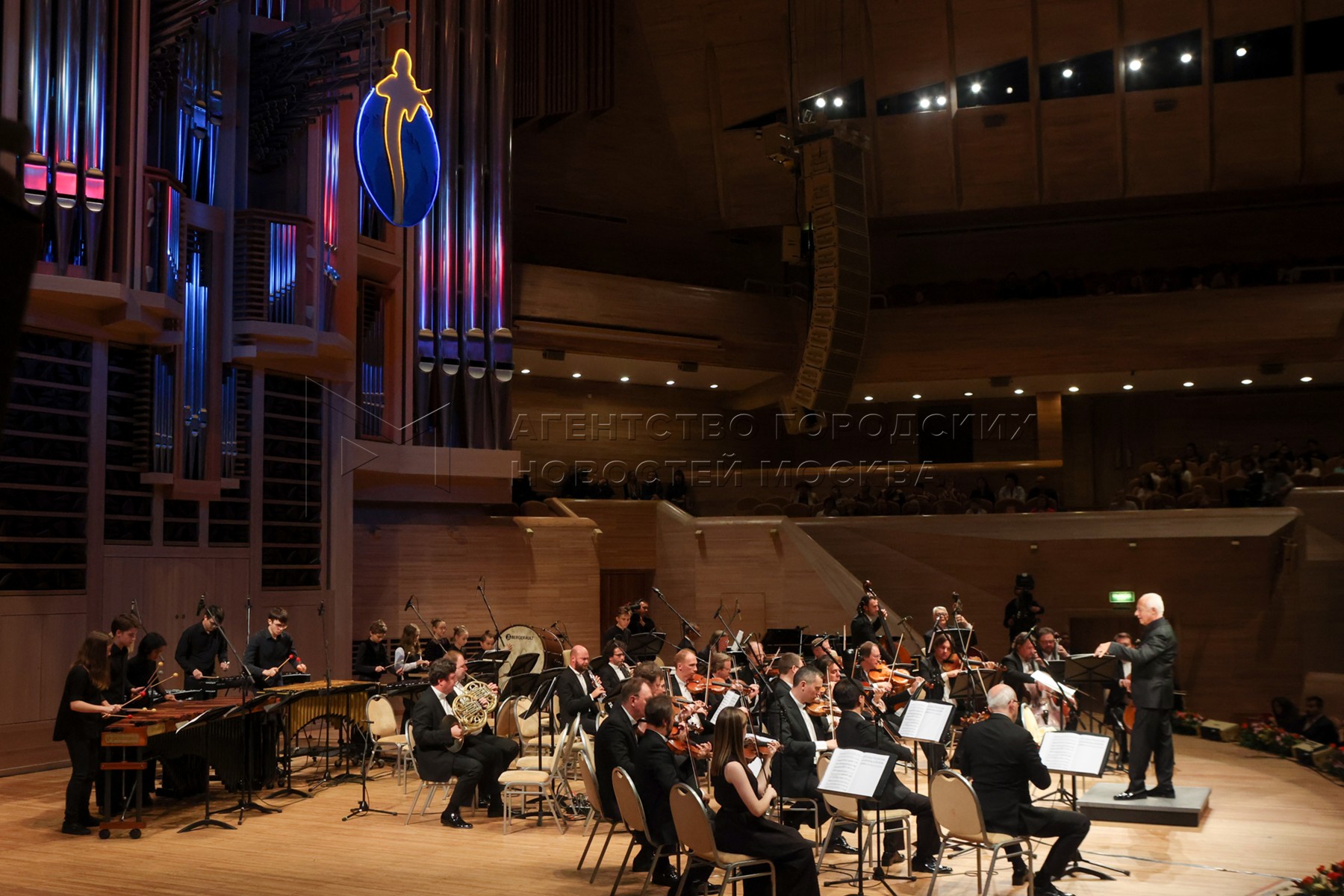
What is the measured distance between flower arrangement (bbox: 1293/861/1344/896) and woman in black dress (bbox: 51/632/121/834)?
7919 millimetres

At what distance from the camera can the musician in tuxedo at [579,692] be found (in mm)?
9648

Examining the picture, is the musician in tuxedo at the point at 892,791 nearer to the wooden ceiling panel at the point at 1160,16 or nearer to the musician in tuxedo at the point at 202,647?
the musician in tuxedo at the point at 202,647

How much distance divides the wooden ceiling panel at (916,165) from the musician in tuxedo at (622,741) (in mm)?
17228

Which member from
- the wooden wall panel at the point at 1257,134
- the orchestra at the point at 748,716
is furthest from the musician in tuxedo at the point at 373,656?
the wooden wall panel at the point at 1257,134

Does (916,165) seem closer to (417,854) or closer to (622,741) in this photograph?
(622,741)

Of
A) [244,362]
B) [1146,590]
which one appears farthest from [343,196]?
[1146,590]

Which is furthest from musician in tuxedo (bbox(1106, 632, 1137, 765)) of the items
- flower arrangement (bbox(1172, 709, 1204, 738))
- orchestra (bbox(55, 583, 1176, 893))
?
flower arrangement (bbox(1172, 709, 1204, 738))

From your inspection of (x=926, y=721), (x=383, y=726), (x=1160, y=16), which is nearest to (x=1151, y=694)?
(x=926, y=721)

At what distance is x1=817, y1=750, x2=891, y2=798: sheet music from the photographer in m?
6.70

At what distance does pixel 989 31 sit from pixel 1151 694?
1552 centimetres

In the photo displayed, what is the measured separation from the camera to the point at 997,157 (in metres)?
22.8

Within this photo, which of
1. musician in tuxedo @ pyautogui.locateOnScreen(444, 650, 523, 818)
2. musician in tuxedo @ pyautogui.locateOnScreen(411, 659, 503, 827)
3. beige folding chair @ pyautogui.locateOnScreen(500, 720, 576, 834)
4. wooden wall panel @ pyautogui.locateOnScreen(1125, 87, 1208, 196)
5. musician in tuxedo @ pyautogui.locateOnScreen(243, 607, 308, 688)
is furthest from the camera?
wooden wall panel @ pyautogui.locateOnScreen(1125, 87, 1208, 196)

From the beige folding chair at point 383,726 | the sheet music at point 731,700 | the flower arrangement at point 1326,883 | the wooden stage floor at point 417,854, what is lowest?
the wooden stage floor at point 417,854

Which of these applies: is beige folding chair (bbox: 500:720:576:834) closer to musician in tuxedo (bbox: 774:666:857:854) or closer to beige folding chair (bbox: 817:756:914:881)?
musician in tuxedo (bbox: 774:666:857:854)
